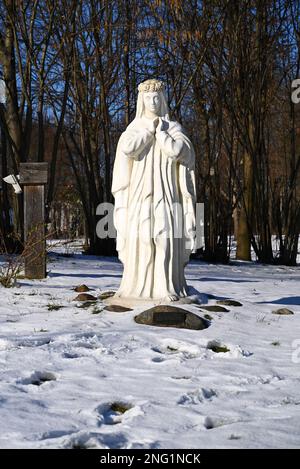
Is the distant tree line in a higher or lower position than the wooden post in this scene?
higher

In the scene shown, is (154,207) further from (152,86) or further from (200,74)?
(200,74)

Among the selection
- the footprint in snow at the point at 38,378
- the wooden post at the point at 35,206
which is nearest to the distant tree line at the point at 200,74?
the wooden post at the point at 35,206

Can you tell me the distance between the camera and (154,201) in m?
6.84

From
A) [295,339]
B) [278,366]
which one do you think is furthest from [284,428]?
[295,339]

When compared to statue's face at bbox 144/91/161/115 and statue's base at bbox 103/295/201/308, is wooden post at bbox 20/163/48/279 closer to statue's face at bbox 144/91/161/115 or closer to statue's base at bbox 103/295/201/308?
statue's base at bbox 103/295/201/308

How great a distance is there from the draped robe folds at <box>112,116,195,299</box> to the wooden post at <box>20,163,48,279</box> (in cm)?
237

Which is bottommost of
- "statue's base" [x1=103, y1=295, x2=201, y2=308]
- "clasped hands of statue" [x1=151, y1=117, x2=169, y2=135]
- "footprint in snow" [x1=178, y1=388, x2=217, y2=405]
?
"footprint in snow" [x1=178, y1=388, x2=217, y2=405]

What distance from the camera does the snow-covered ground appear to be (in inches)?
132

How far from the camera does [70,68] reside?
13906 mm

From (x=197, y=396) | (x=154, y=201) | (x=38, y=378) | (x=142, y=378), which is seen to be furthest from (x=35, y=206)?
(x=197, y=396)

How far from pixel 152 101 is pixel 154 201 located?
3.70 ft

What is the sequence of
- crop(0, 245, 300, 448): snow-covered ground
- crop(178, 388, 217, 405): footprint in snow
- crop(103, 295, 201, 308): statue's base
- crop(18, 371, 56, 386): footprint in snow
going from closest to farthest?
crop(0, 245, 300, 448): snow-covered ground → crop(178, 388, 217, 405): footprint in snow → crop(18, 371, 56, 386): footprint in snow → crop(103, 295, 201, 308): statue's base

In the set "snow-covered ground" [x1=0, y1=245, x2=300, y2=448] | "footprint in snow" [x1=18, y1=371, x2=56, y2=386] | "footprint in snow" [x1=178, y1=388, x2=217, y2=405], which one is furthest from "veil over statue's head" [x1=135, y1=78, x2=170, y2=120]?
"footprint in snow" [x1=178, y1=388, x2=217, y2=405]

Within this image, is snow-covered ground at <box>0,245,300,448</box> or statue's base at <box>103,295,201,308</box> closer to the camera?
snow-covered ground at <box>0,245,300,448</box>
